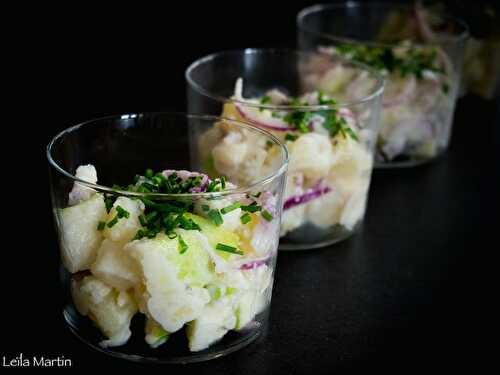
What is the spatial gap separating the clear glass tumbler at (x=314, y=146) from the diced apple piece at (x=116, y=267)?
30 cm

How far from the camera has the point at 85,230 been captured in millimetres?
1141

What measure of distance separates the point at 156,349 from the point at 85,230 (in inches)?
6.7

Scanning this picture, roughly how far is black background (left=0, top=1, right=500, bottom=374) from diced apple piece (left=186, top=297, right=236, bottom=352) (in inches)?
1.6

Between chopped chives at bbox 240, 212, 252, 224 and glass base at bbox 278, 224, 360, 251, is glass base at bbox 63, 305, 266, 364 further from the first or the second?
glass base at bbox 278, 224, 360, 251

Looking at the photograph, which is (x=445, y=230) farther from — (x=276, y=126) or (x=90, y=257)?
(x=90, y=257)

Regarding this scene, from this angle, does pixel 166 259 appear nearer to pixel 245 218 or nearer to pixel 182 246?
pixel 182 246

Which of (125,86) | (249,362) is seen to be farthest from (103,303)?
(125,86)

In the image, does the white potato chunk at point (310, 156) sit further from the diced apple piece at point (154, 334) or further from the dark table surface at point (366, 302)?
the diced apple piece at point (154, 334)

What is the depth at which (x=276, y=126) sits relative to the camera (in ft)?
A: 4.70

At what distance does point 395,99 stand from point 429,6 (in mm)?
509

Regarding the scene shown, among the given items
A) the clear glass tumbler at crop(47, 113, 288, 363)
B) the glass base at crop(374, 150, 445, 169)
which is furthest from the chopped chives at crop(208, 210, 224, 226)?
the glass base at crop(374, 150, 445, 169)

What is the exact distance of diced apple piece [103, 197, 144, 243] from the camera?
1109mm

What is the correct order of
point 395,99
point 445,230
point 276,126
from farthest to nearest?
point 395,99 → point 445,230 → point 276,126

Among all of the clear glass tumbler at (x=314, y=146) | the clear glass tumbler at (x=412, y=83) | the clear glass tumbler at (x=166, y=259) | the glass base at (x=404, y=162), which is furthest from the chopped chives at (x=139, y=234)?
the glass base at (x=404, y=162)
